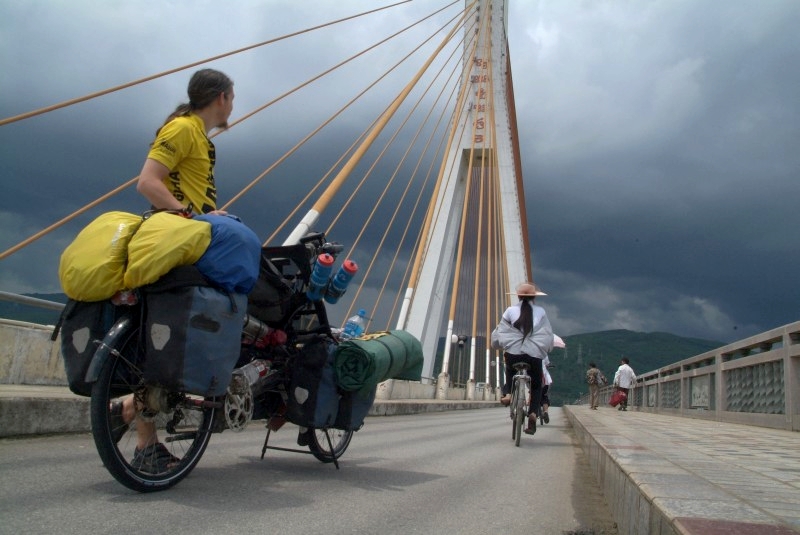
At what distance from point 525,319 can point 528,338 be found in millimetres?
187

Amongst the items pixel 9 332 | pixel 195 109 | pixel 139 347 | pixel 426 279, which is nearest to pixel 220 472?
pixel 139 347

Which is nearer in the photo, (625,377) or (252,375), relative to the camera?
(252,375)

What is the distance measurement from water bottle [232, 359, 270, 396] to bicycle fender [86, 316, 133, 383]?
0.56m

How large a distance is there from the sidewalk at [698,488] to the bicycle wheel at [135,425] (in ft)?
5.71

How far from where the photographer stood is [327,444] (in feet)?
13.5

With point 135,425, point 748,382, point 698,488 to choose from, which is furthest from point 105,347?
point 748,382

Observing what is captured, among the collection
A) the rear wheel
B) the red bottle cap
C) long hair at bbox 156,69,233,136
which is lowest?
the rear wheel

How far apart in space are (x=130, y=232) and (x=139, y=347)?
45 centimetres

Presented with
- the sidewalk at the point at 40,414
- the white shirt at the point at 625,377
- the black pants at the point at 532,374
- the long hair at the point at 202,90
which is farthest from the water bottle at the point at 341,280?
the white shirt at the point at 625,377

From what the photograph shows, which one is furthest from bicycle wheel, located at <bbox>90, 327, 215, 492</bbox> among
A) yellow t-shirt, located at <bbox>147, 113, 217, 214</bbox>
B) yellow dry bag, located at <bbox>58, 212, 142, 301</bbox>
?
yellow t-shirt, located at <bbox>147, 113, 217, 214</bbox>

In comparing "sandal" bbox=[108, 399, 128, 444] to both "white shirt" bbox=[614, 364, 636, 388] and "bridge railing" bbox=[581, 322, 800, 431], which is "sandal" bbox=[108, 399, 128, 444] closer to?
"bridge railing" bbox=[581, 322, 800, 431]

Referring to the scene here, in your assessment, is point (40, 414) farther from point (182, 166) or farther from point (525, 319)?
point (525, 319)

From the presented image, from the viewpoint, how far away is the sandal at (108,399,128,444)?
2600 millimetres

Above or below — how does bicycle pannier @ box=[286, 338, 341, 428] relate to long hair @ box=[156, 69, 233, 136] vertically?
below
